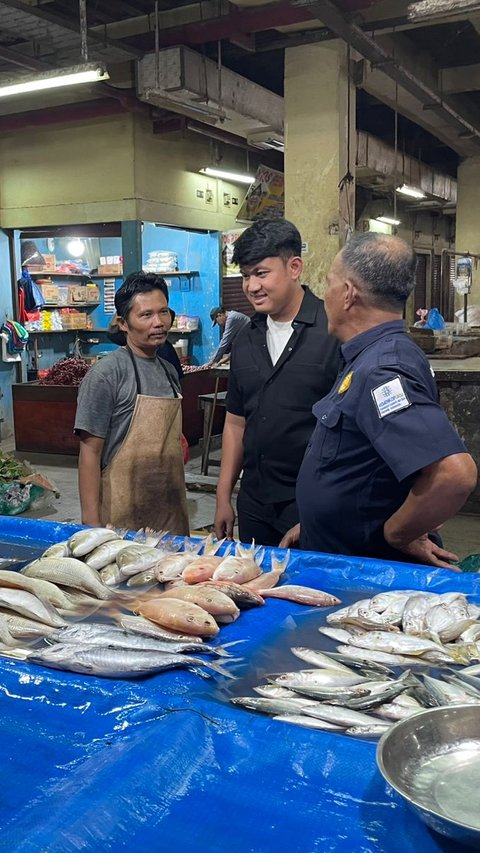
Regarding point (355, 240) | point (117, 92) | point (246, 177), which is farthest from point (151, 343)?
point (246, 177)

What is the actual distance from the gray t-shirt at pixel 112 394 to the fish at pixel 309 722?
2.17 metres

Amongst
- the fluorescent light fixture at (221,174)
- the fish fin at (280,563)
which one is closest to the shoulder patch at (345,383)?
the fish fin at (280,563)

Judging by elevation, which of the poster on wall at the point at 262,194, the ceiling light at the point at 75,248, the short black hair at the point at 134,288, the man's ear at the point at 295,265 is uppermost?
the poster on wall at the point at 262,194

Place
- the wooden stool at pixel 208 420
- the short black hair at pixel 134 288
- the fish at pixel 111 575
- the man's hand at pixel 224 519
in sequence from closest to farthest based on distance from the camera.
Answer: the fish at pixel 111 575
the short black hair at pixel 134 288
the man's hand at pixel 224 519
the wooden stool at pixel 208 420

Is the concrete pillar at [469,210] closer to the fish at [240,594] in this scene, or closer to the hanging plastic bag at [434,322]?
the hanging plastic bag at [434,322]

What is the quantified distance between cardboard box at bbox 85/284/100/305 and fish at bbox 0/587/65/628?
11.7 metres

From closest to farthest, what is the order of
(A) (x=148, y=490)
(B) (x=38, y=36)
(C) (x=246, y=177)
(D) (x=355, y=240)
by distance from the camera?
1. (D) (x=355, y=240)
2. (A) (x=148, y=490)
3. (B) (x=38, y=36)
4. (C) (x=246, y=177)

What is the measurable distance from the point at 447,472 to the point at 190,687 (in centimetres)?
109

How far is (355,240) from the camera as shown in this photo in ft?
8.71

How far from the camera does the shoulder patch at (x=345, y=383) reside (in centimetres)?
263

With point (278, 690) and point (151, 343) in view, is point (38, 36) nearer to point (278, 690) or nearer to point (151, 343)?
point (151, 343)

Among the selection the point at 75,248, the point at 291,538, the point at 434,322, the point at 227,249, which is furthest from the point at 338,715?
the point at 75,248

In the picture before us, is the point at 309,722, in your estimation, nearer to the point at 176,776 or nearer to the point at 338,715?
the point at 338,715

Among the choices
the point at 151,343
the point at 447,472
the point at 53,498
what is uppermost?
Answer: the point at 151,343
